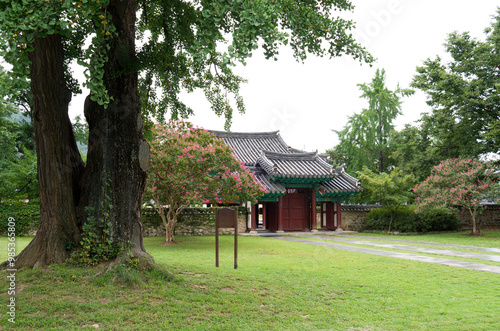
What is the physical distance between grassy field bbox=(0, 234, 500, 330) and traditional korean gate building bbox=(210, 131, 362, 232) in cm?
1266

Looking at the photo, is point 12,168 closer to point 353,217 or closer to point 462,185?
point 353,217

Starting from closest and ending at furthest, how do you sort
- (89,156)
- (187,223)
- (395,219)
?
(89,156) → (187,223) → (395,219)

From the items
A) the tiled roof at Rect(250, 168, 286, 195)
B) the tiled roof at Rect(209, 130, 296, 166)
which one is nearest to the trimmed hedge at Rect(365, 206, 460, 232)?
the tiled roof at Rect(250, 168, 286, 195)

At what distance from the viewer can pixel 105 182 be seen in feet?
17.1

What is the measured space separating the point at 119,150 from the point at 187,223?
1219 centimetres

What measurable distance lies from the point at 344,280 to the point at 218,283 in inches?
93.4

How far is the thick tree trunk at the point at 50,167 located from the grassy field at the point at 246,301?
1.19ft

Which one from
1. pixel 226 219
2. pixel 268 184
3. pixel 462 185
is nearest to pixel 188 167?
pixel 226 219

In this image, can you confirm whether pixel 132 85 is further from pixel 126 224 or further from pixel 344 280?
pixel 344 280

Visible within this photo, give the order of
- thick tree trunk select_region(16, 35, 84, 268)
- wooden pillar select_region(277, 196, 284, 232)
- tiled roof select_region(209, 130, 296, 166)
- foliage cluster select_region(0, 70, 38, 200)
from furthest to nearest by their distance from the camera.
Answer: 1. tiled roof select_region(209, 130, 296, 166)
2. wooden pillar select_region(277, 196, 284, 232)
3. foliage cluster select_region(0, 70, 38, 200)
4. thick tree trunk select_region(16, 35, 84, 268)

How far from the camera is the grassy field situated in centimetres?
408

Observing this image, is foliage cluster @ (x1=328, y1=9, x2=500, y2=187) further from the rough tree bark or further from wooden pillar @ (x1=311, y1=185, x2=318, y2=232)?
the rough tree bark

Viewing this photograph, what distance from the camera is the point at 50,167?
5.23 m

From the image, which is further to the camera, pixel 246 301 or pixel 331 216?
pixel 331 216
